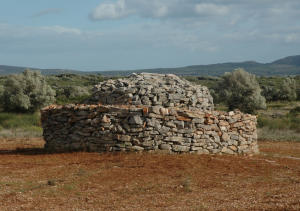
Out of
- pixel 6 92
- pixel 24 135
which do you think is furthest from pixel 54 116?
pixel 6 92

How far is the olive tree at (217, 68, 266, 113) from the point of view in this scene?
122 ft

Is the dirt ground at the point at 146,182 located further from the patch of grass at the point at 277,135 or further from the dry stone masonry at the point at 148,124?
the patch of grass at the point at 277,135

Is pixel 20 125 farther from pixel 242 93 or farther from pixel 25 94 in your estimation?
pixel 242 93

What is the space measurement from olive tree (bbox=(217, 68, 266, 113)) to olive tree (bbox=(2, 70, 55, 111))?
16.5 metres

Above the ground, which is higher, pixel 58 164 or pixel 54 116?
pixel 54 116

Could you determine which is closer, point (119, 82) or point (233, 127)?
point (233, 127)

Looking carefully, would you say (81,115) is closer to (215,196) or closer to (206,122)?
(206,122)

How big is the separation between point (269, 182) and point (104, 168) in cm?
430

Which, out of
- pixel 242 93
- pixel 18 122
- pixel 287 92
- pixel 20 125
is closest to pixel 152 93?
pixel 20 125

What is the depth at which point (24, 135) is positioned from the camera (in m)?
23.2

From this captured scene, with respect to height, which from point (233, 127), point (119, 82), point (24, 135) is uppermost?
point (119, 82)

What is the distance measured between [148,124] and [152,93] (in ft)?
7.04

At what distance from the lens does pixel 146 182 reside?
30.7 ft

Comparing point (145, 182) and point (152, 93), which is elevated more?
point (152, 93)
